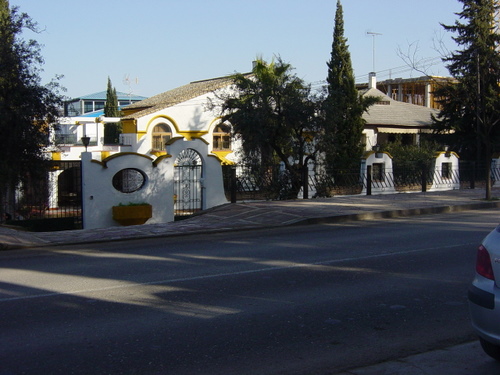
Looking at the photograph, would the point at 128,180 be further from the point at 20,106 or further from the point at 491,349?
the point at 491,349

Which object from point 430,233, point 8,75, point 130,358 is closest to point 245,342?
point 130,358

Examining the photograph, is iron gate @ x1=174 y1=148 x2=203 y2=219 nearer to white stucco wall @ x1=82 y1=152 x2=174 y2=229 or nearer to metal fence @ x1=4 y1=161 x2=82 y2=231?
white stucco wall @ x1=82 y1=152 x2=174 y2=229

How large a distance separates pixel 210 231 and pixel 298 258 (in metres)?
4.44

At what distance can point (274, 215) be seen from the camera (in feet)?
56.0

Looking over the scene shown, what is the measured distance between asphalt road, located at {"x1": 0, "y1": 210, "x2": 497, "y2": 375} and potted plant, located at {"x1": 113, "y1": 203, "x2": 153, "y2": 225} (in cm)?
510

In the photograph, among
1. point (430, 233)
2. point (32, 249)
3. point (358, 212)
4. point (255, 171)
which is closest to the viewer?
point (32, 249)

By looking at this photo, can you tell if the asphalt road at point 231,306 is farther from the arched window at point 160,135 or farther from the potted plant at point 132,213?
the arched window at point 160,135

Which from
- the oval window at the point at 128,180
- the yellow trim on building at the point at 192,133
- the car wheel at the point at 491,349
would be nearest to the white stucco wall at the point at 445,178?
the oval window at the point at 128,180

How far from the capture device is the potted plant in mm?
17594

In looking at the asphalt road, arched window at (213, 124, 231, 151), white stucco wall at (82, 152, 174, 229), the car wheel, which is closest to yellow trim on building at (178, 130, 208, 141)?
arched window at (213, 124, 231, 151)

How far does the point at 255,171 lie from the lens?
21484 mm

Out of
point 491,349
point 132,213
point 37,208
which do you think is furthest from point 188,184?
point 491,349

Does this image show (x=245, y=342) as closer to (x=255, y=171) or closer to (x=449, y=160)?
(x=255, y=171)

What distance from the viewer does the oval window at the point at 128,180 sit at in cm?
1875
